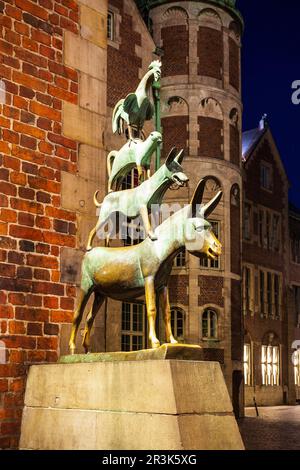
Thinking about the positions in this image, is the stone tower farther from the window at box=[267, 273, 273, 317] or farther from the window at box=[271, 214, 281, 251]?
the window at box=[271, 214, 281, 251]

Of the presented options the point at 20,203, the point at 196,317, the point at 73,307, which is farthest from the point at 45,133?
the point at 196,317

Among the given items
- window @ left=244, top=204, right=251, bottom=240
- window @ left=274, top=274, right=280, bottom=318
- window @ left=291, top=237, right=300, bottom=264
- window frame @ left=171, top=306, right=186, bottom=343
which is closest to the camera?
window frame @ left=171, top=306, right=186, bottom=343

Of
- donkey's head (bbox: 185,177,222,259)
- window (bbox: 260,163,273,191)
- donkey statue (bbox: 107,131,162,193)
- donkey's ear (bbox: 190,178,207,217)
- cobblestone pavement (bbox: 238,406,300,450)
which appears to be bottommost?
cobblestone pavement (bbox: 238,406,300,450)

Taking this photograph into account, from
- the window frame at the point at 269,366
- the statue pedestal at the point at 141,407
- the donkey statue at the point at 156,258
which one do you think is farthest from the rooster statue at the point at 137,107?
the window frame at the point at 269,366

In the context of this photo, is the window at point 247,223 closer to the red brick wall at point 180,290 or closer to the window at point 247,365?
the window at point 247,365

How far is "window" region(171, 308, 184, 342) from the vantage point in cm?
2241

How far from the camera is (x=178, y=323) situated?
22.8 m

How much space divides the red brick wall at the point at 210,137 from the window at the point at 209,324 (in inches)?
218

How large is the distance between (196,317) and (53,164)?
52.6ft

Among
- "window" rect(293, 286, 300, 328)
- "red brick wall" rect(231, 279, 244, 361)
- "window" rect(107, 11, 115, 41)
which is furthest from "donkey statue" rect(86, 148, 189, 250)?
"window" rect(293, 286, 300, 328)

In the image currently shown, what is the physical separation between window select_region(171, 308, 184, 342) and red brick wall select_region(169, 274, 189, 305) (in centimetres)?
38

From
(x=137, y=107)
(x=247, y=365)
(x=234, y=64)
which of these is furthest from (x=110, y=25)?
(x=247, y=365)
